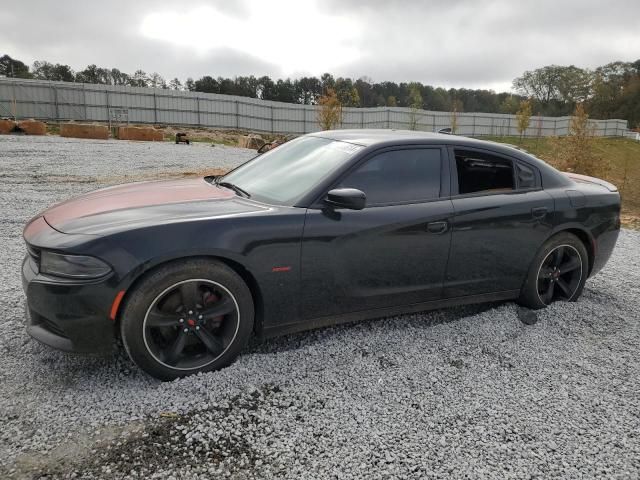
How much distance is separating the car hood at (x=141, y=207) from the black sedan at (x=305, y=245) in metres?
0.02

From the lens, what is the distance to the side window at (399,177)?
3299 millimetres

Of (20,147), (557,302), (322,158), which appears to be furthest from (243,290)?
(20,147)

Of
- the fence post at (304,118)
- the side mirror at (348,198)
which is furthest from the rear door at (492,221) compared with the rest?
the fence post at (304,118)

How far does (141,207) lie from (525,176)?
309 cm

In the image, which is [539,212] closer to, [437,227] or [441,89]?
[437,227]

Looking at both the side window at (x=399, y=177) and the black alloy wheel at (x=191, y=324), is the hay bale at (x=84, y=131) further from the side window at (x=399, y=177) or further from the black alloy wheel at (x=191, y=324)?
the black alloy wheel at (x=191, y=324)

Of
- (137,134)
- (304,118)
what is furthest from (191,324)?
(304,118)

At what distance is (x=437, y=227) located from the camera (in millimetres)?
3418

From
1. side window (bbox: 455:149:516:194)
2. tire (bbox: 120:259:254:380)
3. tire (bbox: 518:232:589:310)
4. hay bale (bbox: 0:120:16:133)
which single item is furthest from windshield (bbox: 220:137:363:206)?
hay bale (bbox: 0:120:16:133)

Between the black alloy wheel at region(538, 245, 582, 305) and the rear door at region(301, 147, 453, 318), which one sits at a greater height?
the rear door at region(301, 147, 453, 318)

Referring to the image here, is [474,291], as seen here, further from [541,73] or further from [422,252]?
[541,73]

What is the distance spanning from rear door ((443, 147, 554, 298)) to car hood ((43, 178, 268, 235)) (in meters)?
1.58

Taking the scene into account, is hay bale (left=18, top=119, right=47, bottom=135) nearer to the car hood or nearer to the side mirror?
the car hood

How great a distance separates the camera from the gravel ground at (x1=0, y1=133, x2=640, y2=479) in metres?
2.20
